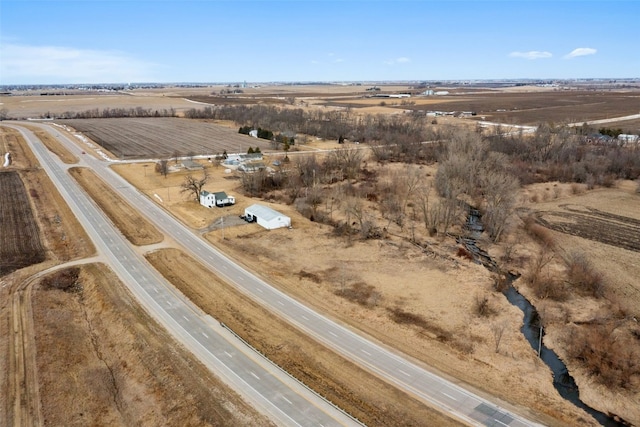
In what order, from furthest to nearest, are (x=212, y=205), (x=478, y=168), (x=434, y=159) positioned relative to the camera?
1. (x=434, y=159)
2. (x=478, y=168)
3. (x=212, y=205)

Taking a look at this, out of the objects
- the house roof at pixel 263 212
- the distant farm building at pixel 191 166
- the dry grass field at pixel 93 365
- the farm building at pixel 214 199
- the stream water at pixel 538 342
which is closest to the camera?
the dry grass field at pixel 93 365

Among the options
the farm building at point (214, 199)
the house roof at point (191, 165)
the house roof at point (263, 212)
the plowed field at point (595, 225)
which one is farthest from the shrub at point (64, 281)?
the plowed field at point (595, 225)

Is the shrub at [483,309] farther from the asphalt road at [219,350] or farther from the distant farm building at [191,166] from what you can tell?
the distant farm building at [191,166]

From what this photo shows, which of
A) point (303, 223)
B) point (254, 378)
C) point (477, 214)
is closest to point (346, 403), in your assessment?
point (254, 378)

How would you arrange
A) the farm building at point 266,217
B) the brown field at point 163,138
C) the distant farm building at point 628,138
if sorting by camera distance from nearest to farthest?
1. the farm building at point 266,217
2. the distant farm building at point 628,138
3. the brown field at point 163,138

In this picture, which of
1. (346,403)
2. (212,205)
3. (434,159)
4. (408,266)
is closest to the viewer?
(346,403)

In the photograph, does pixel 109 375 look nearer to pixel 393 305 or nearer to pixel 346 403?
pixel 346 403

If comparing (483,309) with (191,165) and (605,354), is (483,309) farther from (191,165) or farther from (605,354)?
(191,165)
